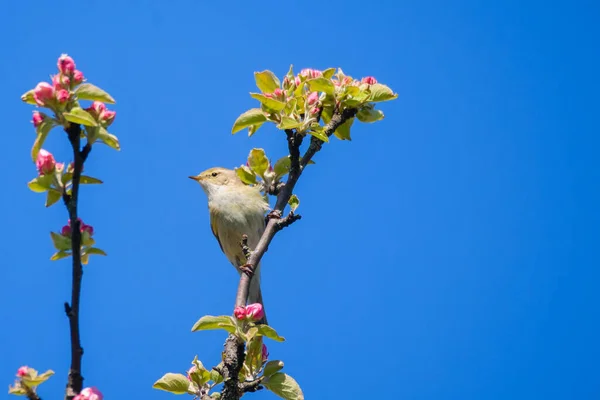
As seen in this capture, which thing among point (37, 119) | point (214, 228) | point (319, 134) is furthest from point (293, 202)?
point (214, 228)

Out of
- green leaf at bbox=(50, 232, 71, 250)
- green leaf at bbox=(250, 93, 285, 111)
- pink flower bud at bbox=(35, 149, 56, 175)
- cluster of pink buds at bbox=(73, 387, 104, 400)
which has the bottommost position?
cluster of pink buds at bbox=(73, 387, 104, 400)

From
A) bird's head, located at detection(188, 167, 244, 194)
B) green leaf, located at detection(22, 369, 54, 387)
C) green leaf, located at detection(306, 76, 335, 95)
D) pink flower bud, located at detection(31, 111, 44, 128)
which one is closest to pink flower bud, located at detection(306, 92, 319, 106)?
green leaf, located at detection(306, 76, 335, 95)

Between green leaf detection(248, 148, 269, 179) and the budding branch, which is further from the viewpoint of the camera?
green leaf detection(248, 148, 269, 179)

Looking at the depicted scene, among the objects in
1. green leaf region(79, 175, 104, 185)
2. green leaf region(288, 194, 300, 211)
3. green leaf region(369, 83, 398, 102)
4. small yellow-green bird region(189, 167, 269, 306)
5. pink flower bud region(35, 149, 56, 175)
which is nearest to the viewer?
pink flower bud region(35, 149, 56, 175)

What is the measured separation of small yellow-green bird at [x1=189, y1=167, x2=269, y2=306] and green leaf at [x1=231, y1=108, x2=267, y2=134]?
3.84 m

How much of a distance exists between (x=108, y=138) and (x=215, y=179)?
6.45 meters

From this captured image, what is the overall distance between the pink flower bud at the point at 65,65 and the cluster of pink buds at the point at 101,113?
0.19m

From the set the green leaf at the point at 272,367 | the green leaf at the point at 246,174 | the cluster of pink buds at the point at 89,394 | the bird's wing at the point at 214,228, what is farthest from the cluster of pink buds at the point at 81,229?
the bird's wing at the point at 214,228

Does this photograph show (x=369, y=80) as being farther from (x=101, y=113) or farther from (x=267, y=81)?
(x=101, y=113)

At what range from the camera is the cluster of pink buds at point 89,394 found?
2.32 meters

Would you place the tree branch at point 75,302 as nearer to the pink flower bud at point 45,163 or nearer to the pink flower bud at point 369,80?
the pink flower bud at point 45,163

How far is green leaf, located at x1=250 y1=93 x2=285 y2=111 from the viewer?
14.1ft

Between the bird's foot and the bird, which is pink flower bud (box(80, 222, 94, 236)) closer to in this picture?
the bird's foot

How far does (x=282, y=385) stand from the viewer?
379 centimetres
